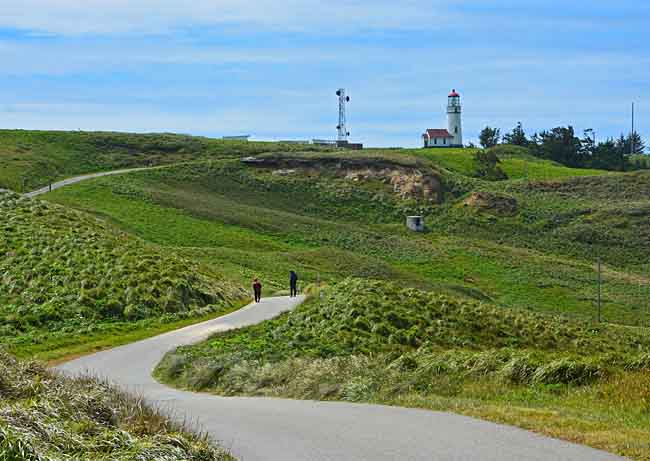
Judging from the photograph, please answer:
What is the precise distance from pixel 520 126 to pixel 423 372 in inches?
6434

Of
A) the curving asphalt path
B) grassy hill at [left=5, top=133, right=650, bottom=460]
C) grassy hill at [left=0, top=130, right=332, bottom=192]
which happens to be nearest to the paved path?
grassy hill at [left=0, top=130, right=332, bottom=192]

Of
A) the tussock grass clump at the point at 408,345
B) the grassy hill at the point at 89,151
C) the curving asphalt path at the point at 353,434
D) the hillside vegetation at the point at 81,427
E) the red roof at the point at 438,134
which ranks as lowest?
the tussock grass clump at the point at 408,345

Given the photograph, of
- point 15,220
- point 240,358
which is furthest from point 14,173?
point 240,358

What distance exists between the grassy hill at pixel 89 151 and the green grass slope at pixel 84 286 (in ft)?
124

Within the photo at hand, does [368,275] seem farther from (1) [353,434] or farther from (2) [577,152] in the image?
(2) [577,152]

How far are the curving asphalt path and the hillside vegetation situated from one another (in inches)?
43.8

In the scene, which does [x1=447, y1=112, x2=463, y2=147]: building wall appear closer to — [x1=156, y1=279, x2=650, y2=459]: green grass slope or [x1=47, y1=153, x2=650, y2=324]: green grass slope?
[x1=47, y1=153, x2=650, y2=324]: green grass slope

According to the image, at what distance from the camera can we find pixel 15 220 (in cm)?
4478

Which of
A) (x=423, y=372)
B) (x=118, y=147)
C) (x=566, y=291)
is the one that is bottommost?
(x=566, y=291)

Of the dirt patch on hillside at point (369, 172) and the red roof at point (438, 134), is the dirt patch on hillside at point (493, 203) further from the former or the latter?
the red roof at point (438, 134)

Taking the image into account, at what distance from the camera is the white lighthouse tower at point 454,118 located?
144 meters

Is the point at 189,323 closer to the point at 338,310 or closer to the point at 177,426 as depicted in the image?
the point at 338,310

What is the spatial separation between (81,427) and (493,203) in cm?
8209

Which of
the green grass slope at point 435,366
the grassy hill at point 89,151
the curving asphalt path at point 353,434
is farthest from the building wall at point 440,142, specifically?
the curving asphalt path at point 353,434
